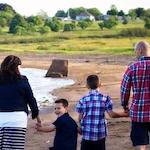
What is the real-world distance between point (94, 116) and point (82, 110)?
6.3 inches

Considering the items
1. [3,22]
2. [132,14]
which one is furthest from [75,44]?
[132,14]

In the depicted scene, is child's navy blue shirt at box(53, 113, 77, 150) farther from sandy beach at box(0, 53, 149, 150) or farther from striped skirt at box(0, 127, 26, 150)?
sandy beach at box(0, 53, 149, 150)

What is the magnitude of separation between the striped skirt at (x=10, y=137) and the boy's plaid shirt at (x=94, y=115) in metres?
0.74

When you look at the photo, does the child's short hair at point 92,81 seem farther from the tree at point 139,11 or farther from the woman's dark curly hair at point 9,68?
the tree at point 139,11

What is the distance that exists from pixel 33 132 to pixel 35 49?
44135mm

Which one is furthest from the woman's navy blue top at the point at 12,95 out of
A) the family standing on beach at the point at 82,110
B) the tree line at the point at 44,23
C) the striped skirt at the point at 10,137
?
the tree line at the point at 44,23

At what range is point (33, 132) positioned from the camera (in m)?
13.1

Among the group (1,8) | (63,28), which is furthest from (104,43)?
(1,8)

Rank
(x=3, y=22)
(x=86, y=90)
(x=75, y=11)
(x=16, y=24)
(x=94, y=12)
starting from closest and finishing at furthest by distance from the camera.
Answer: (x=86, y=90)
(x=16, y=24)
(x=3, y=22)
(x=94, y=12)
(x=75, y=11)

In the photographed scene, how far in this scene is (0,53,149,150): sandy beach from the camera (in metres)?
11.4

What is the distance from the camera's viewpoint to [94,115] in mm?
7324

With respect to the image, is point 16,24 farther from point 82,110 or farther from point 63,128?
point 63,128

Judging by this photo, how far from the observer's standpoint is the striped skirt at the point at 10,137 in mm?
7207

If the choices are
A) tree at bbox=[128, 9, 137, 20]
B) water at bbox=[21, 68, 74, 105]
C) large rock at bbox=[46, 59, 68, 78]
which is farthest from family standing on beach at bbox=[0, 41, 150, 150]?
tree at bbox=[128, 9, 137, 20]
